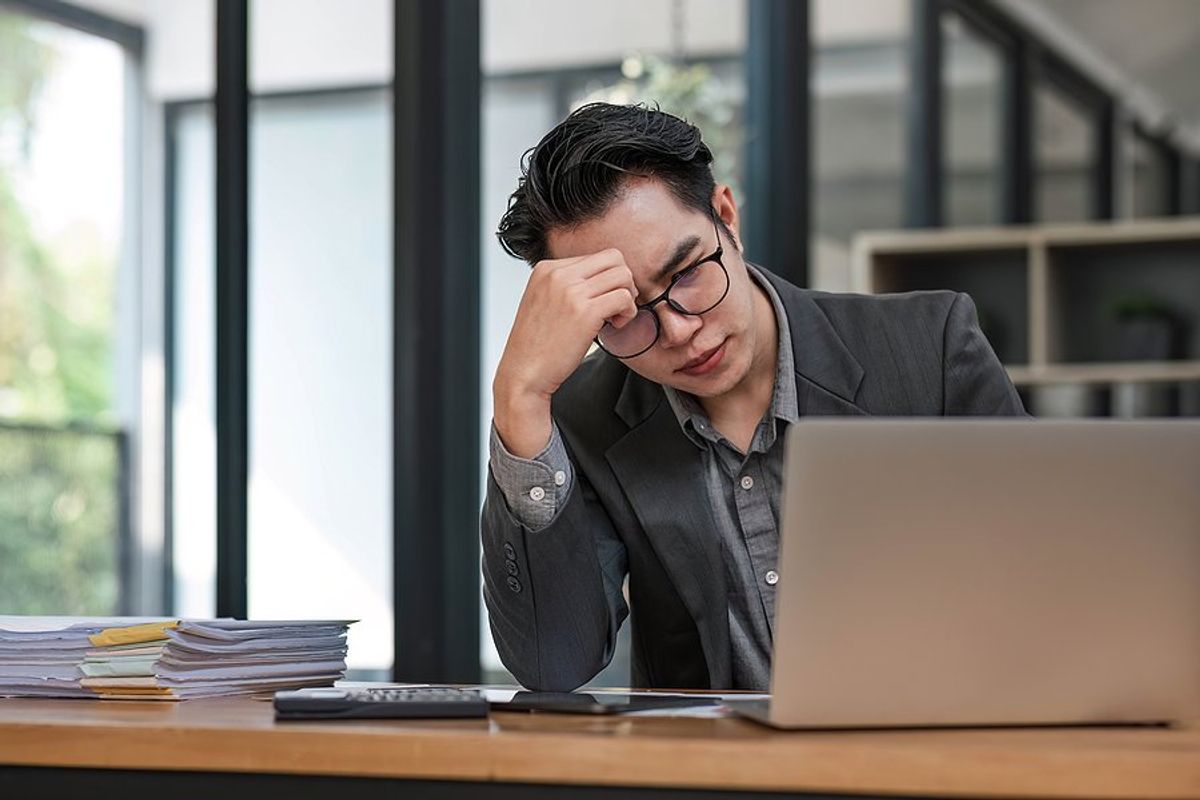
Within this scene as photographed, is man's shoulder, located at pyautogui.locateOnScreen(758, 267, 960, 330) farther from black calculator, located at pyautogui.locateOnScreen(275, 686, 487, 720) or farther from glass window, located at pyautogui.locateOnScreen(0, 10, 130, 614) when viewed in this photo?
glass window, located at pyautogui.locateOnScreen(0, 10, 130, 614)

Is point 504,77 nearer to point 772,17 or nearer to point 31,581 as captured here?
point 772,17

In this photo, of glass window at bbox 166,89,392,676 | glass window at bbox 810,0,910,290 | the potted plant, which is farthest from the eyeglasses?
the potted plant

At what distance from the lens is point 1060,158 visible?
602 centimetres

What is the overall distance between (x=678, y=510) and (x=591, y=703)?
54cm

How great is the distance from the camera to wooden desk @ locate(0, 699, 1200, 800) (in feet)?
3.30

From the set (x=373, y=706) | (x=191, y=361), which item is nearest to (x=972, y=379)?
(x=373, y=706)

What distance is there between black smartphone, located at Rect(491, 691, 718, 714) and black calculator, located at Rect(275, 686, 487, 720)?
38 mm

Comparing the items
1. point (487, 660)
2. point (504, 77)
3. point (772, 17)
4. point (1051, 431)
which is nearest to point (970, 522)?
point (1051, 431)

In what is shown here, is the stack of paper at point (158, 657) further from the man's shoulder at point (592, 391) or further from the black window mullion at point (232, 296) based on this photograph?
the black window mullion at point (232, 296)

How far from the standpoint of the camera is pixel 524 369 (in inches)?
64.1

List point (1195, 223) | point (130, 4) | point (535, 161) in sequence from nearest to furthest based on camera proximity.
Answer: point (535, 161), point (130, 4), point (1195, 223)

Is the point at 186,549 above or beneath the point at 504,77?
beneath

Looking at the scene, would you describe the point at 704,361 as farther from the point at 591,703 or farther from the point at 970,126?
the point at 970,126

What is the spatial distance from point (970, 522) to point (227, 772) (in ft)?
1.83
